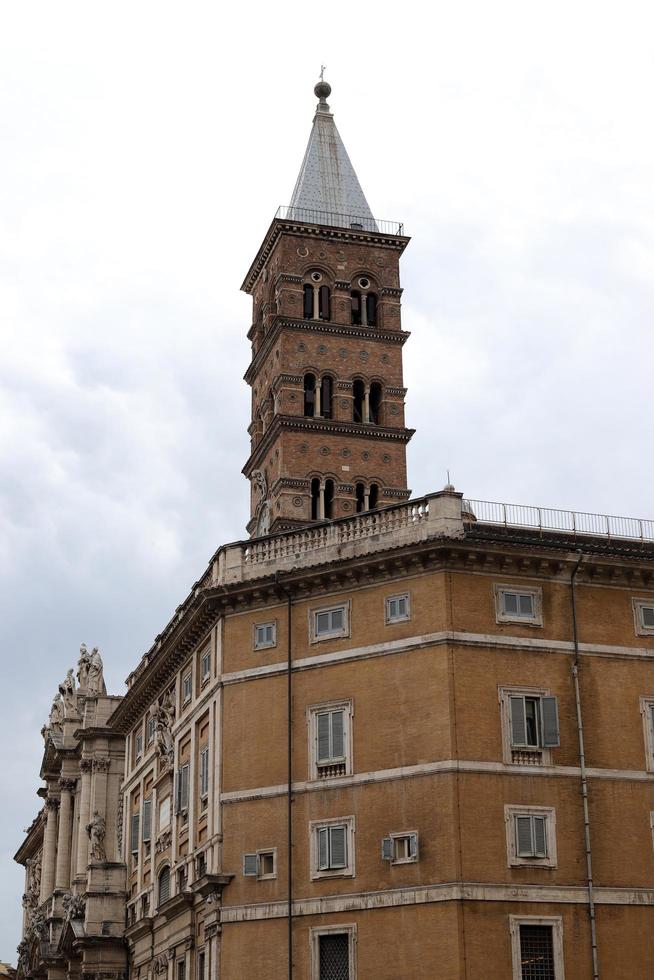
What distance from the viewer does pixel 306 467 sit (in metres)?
91.6

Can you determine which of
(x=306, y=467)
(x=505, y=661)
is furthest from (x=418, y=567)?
(x=306, y=467)

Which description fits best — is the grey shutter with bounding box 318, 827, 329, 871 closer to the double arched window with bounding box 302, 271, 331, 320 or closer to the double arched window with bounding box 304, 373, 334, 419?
the double arched window with bounding box 304, 373, 334, 419

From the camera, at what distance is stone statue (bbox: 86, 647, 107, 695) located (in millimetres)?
88688

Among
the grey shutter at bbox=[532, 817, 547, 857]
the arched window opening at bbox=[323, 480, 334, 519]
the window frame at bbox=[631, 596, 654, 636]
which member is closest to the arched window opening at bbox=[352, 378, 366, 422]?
the arched window opening at bbox=[323, 480, 334, 519]

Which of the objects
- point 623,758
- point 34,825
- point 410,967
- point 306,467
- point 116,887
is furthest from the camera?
point 34,825

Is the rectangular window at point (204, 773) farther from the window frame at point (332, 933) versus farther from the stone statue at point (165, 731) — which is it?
the window frame at point (332, 933)

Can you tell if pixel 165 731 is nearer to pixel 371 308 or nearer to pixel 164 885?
pixel 164 885

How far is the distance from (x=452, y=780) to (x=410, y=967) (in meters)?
6.04

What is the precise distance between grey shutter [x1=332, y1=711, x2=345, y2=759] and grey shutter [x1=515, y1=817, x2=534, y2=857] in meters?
6.58

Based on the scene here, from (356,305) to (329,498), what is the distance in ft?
47.0

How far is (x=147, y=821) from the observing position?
222ft

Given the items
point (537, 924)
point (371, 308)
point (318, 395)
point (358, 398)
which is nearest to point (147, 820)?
point (537, 924)

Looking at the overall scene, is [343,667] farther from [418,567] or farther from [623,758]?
[623,758]

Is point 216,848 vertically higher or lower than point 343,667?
lower
